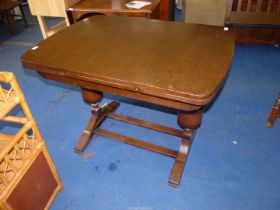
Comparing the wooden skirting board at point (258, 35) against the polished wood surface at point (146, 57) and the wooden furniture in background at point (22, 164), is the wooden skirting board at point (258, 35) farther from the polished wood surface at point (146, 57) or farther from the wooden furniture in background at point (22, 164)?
the wooden furniture in background at point (22, 164)

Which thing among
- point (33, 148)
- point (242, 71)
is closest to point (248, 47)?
point (242, 71)

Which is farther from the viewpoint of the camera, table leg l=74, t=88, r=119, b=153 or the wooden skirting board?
the wooden skirting board

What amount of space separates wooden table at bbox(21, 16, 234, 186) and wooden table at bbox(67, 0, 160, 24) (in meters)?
0.57

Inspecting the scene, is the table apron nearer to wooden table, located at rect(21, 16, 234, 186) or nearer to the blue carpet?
wooden table, located at rect(21, 16, 234, 186)

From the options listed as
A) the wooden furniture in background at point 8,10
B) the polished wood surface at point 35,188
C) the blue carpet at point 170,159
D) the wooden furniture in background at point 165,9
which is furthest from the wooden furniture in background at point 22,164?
the wooden furniture in background at point 8,10

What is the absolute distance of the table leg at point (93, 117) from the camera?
1.95 meters

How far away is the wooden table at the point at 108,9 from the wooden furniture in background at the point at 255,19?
1180mm

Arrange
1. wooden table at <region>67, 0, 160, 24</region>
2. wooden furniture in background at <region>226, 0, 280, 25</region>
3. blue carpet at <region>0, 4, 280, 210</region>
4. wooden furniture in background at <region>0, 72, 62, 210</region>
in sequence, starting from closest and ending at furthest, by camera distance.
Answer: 1. wooden furniture in background at <region>0, 72, 62, 210</region>
2. blue carpet at <region>0, 4, 280, 210</region>
3. wooden table at <region>67, 0, 160, 24</region>
4. wooden furniture in background at <region>226, 0, 280, 25</region>

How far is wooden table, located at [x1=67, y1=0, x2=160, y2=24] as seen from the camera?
2.44 metres

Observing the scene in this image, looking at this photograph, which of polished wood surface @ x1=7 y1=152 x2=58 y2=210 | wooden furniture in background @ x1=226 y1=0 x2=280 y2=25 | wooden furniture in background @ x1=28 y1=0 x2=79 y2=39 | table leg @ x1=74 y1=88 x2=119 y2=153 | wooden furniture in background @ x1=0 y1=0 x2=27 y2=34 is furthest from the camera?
wooden furniture in background @ x1=0 y1=0 x2=27 y2=34

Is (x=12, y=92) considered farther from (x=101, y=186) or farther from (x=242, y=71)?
(x=242, y=71)

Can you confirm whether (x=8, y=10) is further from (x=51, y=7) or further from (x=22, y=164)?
(x=22, y=164)

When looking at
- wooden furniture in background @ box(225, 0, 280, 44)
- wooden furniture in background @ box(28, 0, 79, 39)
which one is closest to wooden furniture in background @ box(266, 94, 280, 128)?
wooden furniture in background @ box(225, 0, 280, 44)

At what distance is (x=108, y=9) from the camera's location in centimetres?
251
